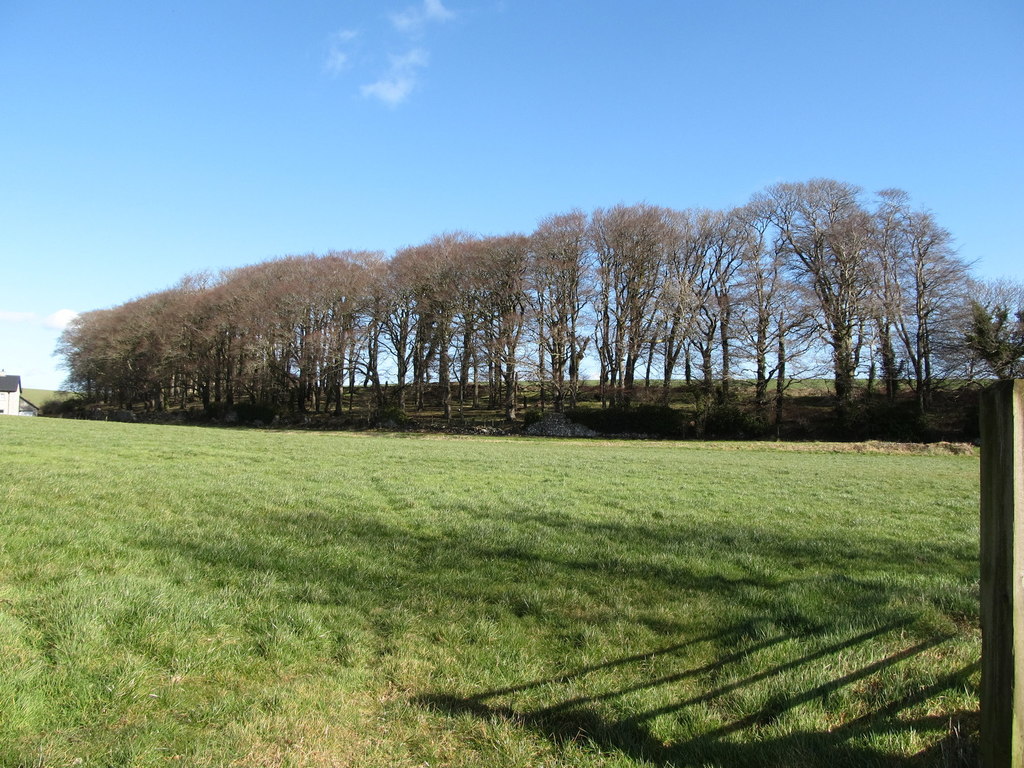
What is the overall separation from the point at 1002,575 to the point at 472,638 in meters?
3.44

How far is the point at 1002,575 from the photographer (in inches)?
92.3

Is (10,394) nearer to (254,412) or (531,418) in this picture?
(254,412)

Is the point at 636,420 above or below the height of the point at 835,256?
below

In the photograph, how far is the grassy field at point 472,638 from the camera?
322 cm

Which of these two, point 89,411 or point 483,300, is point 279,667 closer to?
point 483,300

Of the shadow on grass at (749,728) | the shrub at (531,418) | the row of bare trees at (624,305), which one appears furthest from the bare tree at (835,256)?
the shadow on grass at (749,728)

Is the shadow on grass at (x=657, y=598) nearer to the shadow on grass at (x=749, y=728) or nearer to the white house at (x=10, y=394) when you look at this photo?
the shadow on grass at (x=749, y=728)

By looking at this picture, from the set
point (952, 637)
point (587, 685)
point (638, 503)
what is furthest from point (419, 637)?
point (638, 503)

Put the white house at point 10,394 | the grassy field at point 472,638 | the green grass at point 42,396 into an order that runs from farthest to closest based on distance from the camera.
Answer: the white house at point 10,394 < the green grass at point 42,396 < the grassy field at point 472,638

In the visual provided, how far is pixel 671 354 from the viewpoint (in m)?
47.1

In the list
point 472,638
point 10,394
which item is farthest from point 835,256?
point 10,394

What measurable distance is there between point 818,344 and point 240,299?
49105mm

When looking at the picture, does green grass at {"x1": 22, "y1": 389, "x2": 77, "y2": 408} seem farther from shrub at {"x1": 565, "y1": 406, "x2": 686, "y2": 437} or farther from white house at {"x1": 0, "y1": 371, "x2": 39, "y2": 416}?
shrub at {"x1": 565, "y1": 406, "x2": 686, "y2": 437}

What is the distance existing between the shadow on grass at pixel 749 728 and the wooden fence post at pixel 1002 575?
0.79m
